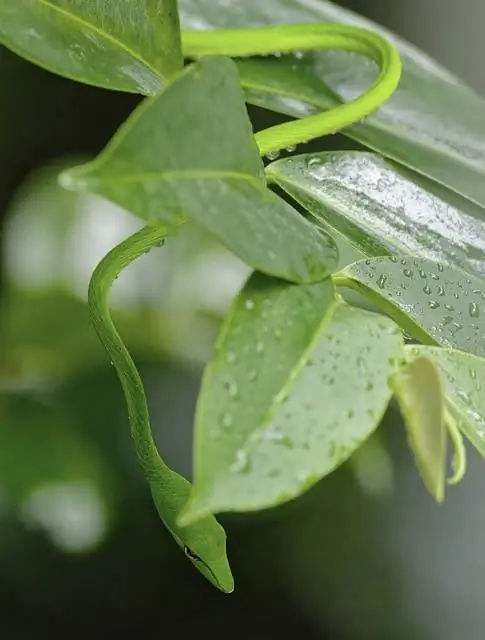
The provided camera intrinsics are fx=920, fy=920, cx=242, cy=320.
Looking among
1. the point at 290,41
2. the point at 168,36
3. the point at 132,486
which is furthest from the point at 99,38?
the point at 132,486

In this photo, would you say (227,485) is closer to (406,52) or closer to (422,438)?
(422,438)

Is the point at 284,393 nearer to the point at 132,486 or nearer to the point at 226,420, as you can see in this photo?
the point at 226,420

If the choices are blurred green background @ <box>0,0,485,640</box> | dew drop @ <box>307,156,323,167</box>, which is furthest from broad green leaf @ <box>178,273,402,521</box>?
blurred green background @ <box>0,0,485,640</box>

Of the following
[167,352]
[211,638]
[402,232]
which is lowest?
[211,638]

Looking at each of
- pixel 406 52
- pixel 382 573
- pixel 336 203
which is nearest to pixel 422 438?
pixel 336 203

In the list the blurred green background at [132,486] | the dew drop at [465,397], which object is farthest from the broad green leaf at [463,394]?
the blurred green background at [132,486]

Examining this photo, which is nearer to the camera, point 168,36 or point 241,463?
point 241,463

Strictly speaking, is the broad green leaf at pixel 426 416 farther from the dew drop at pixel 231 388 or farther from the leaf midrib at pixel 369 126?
the leaf midrib at pixel 369 126
